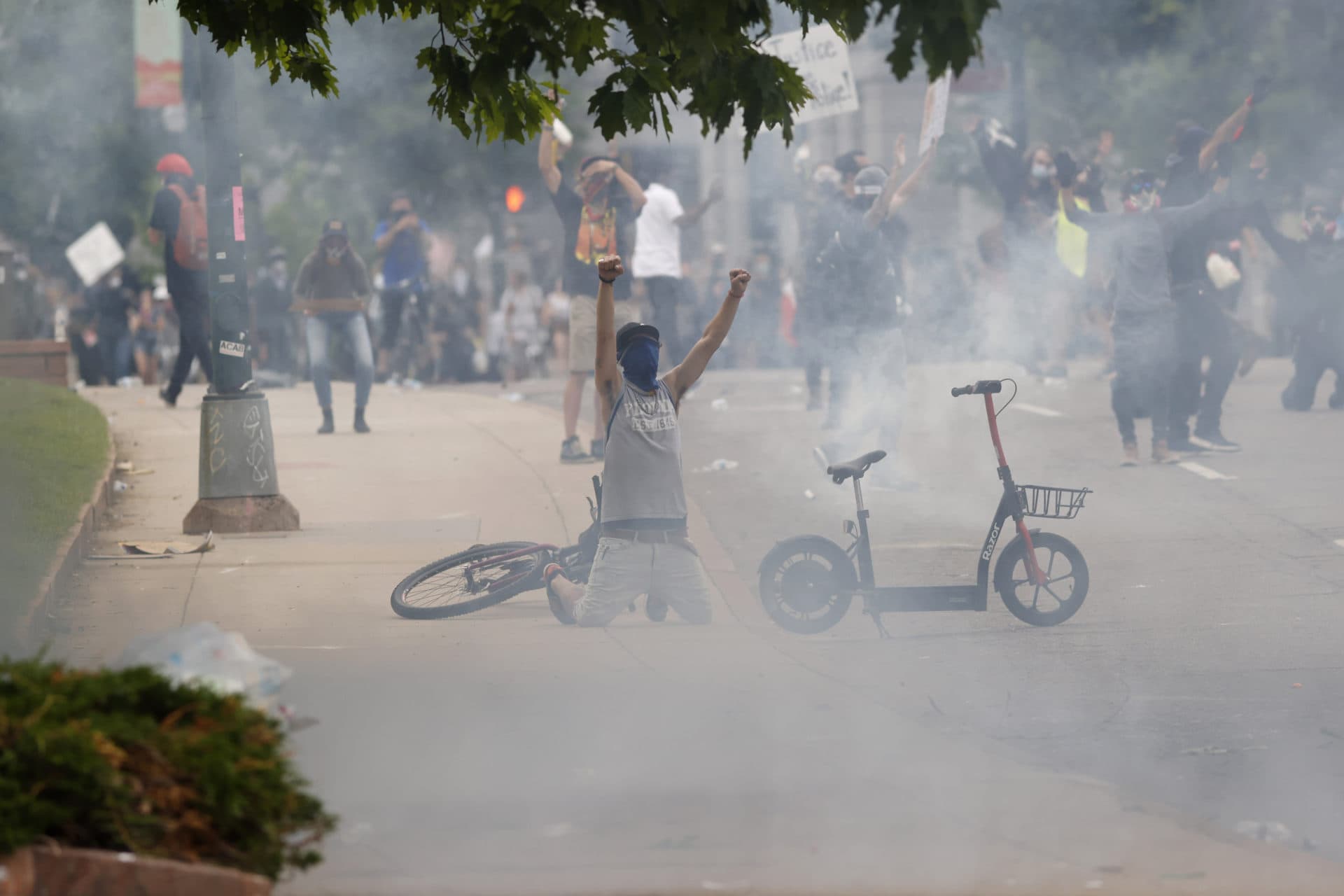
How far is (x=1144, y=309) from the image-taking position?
454 inches

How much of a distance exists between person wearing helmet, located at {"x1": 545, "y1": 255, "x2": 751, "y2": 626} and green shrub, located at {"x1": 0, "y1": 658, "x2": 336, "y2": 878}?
343 cm

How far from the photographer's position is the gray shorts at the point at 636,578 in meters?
6.81

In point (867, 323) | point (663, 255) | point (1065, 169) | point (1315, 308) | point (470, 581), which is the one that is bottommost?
point (470, 581)

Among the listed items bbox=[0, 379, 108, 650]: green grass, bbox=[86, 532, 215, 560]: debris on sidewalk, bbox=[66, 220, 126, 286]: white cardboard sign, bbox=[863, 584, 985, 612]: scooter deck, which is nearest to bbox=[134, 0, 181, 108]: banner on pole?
bbox=[66, 220, 126, 286]: white cardboard sign

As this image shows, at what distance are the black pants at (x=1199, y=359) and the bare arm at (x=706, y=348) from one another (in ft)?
18.5

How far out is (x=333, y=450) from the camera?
12602 millimetres

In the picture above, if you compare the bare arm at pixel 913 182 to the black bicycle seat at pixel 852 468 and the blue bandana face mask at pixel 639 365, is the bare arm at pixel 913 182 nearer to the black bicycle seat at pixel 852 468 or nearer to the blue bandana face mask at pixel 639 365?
the black bicycle seat at pixel 852 468

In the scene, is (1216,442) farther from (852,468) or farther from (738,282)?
(738,282)

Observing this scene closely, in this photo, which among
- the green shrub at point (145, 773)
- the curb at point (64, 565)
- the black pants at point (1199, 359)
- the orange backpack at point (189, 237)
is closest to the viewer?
the green shrub at point (145, 773)

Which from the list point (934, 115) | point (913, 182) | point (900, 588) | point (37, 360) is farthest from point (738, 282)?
point (37, 360)

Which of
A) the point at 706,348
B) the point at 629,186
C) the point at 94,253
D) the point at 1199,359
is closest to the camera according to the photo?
the point at 706,348

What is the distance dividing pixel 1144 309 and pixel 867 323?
→ 170 cm

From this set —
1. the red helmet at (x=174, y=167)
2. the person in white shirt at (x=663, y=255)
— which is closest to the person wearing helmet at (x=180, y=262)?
the red helmet at (x=174, y=167)

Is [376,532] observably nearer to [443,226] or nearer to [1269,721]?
[1269,721]
